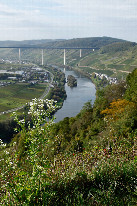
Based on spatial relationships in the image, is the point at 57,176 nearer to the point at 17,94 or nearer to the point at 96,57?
the point at 17,94

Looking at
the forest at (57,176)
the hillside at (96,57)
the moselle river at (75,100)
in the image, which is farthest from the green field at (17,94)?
the forest at (57,176)

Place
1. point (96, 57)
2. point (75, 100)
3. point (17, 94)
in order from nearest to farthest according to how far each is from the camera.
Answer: point (75, 100)
point (17, 94)
point (96, 57)

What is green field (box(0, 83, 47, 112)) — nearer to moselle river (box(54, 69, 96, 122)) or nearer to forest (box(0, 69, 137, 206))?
moselle river (box(54, 69, 96, 122))

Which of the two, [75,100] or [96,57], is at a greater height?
[96,57]

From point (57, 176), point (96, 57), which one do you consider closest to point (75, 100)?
point (57, 176)

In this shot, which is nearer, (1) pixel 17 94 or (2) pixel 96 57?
(1) pixel 17 94

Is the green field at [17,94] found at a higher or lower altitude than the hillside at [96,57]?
lower

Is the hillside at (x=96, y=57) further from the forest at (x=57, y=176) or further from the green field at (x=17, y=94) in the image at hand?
the forest at (x=57, y=176)

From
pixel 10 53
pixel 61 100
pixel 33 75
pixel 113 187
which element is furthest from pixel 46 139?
pixel 10 53

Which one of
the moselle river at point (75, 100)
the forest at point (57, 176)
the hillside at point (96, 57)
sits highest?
the hillside at point (96, 57)
